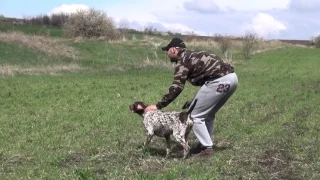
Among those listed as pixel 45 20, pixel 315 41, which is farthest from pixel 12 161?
pixel 45 20

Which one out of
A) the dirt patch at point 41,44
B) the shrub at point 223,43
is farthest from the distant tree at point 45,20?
the dirt patch at point 41,44

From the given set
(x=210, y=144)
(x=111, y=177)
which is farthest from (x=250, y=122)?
(x=111, y=177)

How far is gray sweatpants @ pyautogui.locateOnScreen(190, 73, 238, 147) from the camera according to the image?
8883 millimetres

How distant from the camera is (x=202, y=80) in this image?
8.98 m

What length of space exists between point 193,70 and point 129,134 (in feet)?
10.9

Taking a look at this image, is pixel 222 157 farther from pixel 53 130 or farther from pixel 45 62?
pixel 45 62

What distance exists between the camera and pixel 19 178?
24.5ft

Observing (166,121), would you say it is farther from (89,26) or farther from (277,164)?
(89,26)

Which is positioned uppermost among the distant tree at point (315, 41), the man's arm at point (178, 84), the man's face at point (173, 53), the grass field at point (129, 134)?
the man's face at point (173, 53)

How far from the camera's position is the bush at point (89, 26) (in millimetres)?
67625

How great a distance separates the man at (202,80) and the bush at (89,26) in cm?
Result: 5927

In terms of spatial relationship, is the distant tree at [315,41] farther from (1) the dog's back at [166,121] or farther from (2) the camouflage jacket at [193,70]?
(1) the dog's back at [166,121]

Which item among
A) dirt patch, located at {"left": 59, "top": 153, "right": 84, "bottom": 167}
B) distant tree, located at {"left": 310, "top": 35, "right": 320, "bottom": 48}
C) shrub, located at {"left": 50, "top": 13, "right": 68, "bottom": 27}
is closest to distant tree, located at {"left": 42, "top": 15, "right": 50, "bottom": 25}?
shrub, located at {"left": 50, "top": 13, "right": 68, "bottom": 27}

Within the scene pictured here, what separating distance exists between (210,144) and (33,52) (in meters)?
37.3
